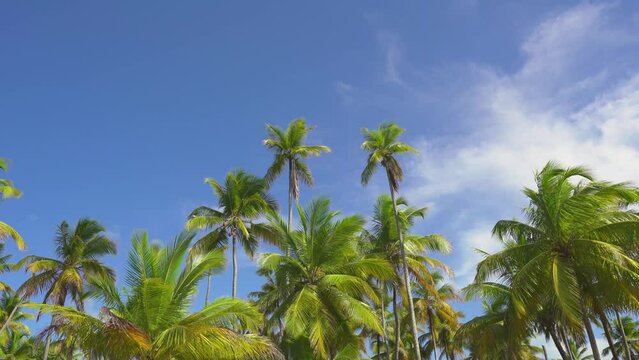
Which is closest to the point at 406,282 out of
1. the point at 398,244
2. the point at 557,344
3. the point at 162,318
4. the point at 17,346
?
Answer: the point at 398,244

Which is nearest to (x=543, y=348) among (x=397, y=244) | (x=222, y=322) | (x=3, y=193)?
(x=397, y=244)

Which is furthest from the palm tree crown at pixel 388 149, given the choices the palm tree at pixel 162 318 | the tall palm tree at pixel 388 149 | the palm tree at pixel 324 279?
the palm tree at pixel 162 318

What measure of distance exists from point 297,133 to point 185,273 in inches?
625

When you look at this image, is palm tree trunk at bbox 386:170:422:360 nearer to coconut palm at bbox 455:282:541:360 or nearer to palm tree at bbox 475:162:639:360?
coconut palm at bbox 455:282:541:360

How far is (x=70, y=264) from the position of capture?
28.4 meters

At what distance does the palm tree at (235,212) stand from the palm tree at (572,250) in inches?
491

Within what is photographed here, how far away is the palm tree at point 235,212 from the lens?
84.2ft

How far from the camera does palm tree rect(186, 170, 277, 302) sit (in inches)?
1010

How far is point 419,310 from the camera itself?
123ft

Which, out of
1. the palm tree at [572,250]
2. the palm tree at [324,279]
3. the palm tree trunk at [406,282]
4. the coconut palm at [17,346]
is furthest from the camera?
the coconut palm at [17,346]

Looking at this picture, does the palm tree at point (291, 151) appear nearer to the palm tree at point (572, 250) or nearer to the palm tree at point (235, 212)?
the palm tree at point (235, 212)

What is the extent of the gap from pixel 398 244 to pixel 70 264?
18.9m

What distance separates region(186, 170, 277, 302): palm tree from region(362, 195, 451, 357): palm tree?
5.88 meters

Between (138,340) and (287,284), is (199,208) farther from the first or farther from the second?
(138,340)
